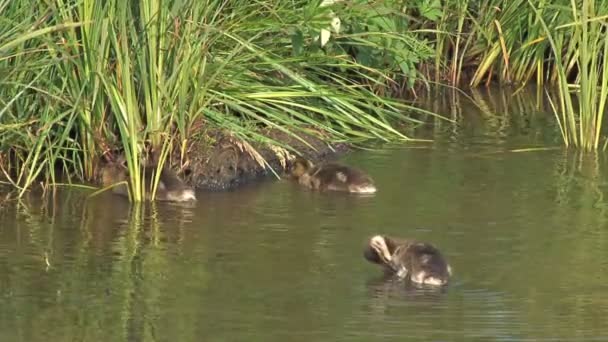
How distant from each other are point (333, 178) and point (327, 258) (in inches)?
67.6

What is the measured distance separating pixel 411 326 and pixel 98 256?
77.7 inches

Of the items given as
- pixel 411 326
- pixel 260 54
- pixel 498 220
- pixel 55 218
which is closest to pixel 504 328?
pixel 411 326

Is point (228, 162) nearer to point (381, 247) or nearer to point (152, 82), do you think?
point (152, 82)

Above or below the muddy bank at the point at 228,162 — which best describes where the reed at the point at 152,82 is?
above

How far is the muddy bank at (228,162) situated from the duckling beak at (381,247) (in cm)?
221

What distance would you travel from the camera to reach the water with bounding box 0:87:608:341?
739 cm

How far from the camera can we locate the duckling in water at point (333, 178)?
10.1m

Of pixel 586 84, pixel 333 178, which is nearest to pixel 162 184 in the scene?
pixel 333 178

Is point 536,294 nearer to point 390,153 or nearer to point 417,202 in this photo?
point 417,202

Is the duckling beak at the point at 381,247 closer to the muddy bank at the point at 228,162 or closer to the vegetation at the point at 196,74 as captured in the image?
the vegetation at the point at 196,74

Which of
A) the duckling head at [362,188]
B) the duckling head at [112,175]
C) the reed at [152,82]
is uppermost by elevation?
the reed at [152,82]

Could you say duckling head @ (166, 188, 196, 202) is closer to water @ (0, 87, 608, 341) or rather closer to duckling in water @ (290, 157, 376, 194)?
water @ (0, 87, 608, 341)

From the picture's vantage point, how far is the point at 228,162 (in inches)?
415

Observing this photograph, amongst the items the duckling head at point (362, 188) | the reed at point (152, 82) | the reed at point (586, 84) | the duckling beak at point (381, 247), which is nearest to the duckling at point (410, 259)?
the duckling beak at point (381, 247)
